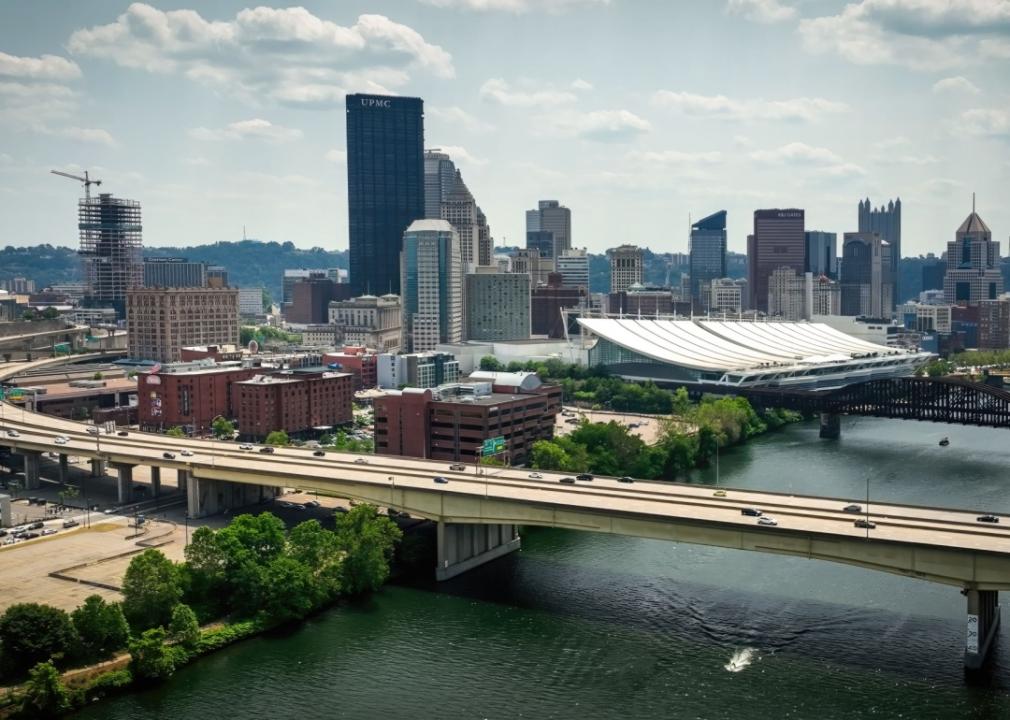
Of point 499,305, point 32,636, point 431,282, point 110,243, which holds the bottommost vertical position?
Result: point 32,636

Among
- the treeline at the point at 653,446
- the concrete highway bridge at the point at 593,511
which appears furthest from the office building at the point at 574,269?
the concrete highway bridge at the point at 593,511

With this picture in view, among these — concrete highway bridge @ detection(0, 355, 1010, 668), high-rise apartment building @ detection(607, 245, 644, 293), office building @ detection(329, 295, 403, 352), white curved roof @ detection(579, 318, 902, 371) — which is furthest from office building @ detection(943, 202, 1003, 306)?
concrete highway bridge @ detection(0, 355, 1010, 668)

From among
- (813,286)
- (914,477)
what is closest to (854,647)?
(914,477)

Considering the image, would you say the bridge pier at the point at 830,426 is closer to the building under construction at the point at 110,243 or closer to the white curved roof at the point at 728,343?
the white curved roof at the point at 728,343

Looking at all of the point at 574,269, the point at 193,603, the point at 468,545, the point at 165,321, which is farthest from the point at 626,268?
the point at 193,603

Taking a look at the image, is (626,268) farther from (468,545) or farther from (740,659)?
(740,659)

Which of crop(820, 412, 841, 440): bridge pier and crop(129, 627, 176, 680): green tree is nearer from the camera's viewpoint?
crop(129, 627, 176, 680): green tree

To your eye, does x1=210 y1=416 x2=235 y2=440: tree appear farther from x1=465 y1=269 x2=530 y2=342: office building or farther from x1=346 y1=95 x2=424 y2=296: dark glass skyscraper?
x1=346 y1=95 x2=424 y2=296: dark glass skyscraper
